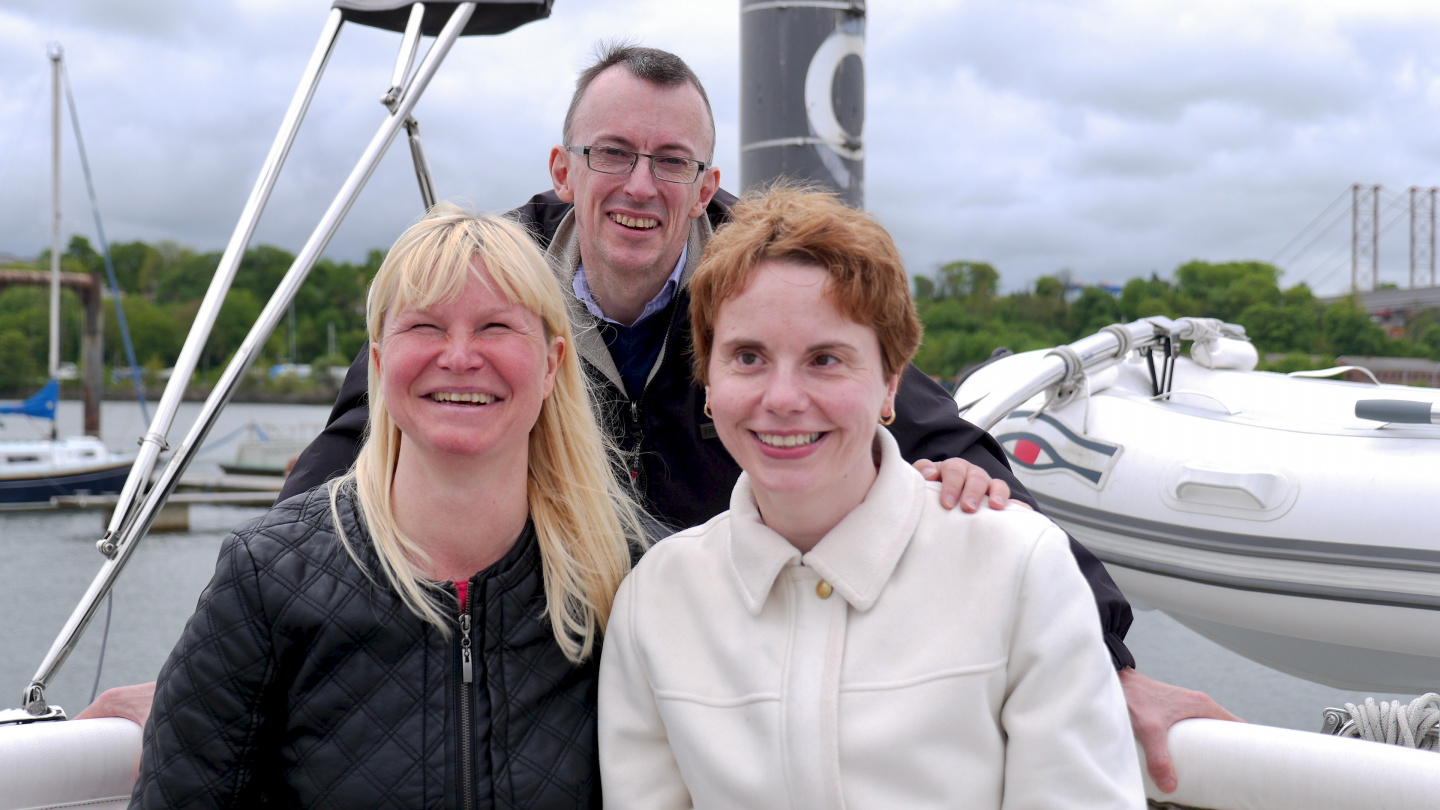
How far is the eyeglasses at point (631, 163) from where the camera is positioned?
2.84m

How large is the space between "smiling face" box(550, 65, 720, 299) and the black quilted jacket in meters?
1.19

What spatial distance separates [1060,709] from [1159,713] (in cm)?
56

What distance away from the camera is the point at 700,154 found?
2.92 m

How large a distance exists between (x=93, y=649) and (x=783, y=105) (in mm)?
9511

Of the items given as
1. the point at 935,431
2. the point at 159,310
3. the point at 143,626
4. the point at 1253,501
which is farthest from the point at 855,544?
the point at 159,310

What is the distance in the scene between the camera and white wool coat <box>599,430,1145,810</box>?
158 cm

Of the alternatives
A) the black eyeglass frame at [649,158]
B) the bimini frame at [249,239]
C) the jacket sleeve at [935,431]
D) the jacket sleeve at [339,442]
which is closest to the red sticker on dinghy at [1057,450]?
the jacket sleeve at [935,431]

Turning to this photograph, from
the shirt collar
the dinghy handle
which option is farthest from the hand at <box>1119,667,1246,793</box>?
the dinghy handle

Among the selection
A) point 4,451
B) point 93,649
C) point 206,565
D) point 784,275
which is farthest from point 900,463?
point 4,451

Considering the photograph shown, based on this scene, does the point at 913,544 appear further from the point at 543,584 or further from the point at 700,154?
the point at 700,154

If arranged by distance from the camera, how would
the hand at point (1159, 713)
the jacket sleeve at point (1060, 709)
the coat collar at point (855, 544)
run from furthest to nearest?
the hand at point (1159, 713) < the coat collar at point (855, 544) < the jacket sleeve at point (1060, 709)

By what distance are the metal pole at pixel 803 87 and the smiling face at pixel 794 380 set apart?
164 centimetres

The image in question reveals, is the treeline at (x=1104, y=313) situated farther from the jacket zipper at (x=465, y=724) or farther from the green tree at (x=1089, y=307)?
the jacket zipper at (x=465, y=724)

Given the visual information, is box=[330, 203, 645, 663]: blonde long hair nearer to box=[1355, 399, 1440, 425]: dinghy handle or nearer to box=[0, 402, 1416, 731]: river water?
box=[0, 402, 1416, 731]: river water
